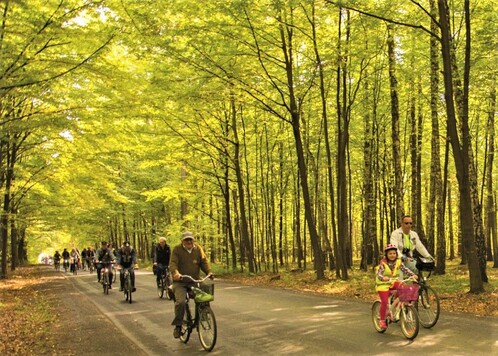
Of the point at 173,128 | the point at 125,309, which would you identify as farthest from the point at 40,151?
the point at 125,309

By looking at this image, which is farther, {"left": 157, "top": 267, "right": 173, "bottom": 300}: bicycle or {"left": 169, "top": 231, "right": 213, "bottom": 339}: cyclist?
{"left": 157, "top": 267, "right": 173, "bottom": 300}: bicycle

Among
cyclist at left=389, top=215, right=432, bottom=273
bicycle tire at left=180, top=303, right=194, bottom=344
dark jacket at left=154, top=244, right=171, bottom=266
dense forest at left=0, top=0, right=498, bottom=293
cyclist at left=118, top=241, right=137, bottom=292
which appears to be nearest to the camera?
bicycle tire at left=180, top=303, right=194, bottom=344

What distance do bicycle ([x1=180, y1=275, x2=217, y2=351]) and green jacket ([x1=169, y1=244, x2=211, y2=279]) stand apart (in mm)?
196

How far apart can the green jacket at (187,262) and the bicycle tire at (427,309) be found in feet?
13.5

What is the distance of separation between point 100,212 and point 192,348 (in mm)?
44723

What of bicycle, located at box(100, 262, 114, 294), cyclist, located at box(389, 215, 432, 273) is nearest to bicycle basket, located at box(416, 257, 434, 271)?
cyclist, located at box(389, 215, 432, 273)

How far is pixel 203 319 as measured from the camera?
8.10 metres

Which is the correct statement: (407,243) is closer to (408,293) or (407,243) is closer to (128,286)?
(408,293)

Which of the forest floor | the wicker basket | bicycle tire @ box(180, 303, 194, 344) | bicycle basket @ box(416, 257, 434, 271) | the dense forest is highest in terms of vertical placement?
the dense forest

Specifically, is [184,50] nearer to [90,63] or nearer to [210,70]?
[210,70]

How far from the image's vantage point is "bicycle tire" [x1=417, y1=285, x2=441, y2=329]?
8633 mm

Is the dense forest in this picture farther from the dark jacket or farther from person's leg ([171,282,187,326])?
person's leg ([171,282,187,326])

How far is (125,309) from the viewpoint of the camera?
1320 cm

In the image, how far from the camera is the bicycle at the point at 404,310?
7727 millimetres
